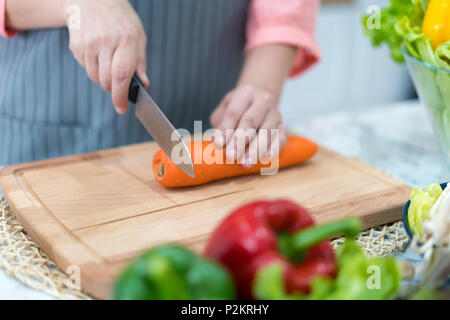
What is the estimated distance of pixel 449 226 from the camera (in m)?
0.64

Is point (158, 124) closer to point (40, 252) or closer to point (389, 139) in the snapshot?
point (40, 252)

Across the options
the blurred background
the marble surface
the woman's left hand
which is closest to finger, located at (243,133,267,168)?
the woman's left hand

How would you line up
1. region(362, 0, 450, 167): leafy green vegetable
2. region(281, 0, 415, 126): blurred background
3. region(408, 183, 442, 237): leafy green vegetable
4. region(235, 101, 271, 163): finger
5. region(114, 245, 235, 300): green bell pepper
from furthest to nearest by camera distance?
region(281, 0, 415, 126): blurred background
region(235, 101, 271, 163): finger
region(362, 0, 450, 167): leafy green vegetable
region(408, 183, 442, 237): leafy green vegetable
region(114, 245, 235, 300): green bell pepper

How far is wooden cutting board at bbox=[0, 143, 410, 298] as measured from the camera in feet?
2.52

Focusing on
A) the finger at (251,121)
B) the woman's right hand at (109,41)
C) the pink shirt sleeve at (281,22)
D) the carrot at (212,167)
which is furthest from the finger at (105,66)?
the pink shirt sleeve at (281,22)

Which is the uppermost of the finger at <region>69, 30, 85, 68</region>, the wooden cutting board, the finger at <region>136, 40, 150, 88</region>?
the finger at <region>69, 30, 85, 68</region>

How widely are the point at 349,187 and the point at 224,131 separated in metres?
0.29

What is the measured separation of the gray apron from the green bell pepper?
88 cm

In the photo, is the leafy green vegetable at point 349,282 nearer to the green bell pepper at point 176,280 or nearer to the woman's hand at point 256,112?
the green bell pepper at point 176,280

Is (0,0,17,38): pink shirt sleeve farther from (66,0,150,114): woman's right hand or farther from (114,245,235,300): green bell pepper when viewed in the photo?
(114,245,235,300): green bell pepper

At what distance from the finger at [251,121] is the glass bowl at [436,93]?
32 centimetres

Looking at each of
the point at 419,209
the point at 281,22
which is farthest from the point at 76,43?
the point at 419,209
